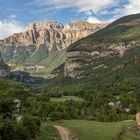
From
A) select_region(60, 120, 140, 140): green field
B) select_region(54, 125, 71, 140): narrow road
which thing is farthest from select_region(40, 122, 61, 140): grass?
select_region(60, 120, 140, 140): green field

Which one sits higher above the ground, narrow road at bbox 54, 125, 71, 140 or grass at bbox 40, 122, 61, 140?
grass at bbox 40, 122, 61, 140

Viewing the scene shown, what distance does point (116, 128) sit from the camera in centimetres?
11781

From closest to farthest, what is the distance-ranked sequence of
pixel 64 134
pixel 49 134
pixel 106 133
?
pixel 49 134 < pixel 64 134 < pixel 106 133

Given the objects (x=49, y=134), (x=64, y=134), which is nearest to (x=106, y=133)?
(x=64, y=134)

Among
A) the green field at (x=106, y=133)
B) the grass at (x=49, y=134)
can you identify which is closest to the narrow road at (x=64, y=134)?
the grass at (x=49, y=134)

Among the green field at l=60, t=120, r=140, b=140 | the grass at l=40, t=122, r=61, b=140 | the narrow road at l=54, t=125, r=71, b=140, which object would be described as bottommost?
the green field at l=60, t=120, r=140, b=140

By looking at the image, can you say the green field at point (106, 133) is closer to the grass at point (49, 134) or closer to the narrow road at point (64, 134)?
the narrow road at point (64, 134)

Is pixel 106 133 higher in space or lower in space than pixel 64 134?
lower

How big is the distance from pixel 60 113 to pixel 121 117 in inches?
1093

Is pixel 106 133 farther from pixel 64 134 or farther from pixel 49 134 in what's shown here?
pixel 49 134

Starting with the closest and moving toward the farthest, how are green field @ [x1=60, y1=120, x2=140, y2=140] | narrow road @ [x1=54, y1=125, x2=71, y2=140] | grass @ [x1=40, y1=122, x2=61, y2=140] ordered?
grass @ [x1=40, y1=122, x2=61, y2=140] → narrow road @ [x1=54, y1=125, x2=71, y2=140] → green field @ [x1=60, y1=120, x2=140, y2=140]

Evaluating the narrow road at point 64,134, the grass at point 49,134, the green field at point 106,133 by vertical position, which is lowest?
the green field at point 106,133

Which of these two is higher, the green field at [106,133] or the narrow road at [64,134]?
the narrow road at [64,134]

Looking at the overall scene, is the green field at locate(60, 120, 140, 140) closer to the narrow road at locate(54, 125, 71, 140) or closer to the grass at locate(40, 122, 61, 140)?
the narrow road at locate(54, 125, 71, 140)
